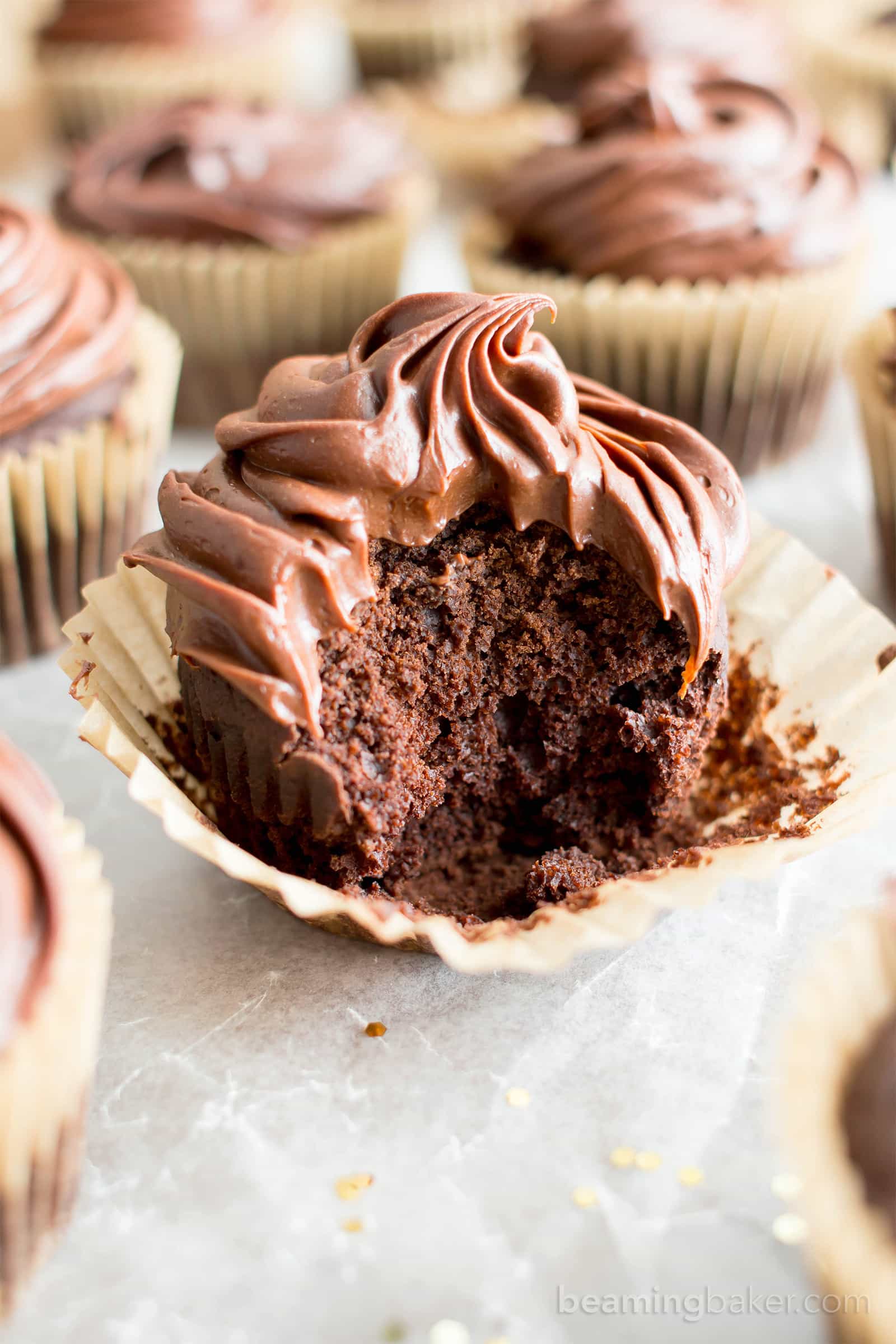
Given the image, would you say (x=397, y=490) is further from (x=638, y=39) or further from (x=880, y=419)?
(x=638, y=39)

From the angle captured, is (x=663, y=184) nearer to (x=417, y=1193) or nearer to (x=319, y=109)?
(x=319, y=109)

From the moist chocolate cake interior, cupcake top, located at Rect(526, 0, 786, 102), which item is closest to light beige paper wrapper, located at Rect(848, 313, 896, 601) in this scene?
the moist chocolate cake interior

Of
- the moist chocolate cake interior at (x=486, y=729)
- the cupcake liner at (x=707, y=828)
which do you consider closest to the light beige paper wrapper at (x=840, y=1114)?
the cupcake liner at (x=707, y=828)

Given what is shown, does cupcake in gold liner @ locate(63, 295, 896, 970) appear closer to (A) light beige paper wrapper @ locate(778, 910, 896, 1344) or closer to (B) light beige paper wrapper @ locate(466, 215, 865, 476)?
(A) light beige paper wrapper @ locate(778, 910, 896, 1344)

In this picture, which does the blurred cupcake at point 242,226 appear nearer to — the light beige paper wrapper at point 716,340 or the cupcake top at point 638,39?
the light beige paper wrapper at point 716,340

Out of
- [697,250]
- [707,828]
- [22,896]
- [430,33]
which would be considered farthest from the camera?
[430,33]

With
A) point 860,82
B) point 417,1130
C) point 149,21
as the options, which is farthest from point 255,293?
point 860,82

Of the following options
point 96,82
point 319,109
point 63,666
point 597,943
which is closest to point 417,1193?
point 597,943
